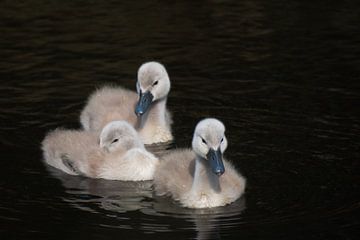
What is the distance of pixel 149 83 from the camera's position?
11.8 m

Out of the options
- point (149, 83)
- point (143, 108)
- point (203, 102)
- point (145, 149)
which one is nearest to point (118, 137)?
point (145, 149)

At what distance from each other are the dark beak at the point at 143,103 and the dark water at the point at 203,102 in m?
0.52

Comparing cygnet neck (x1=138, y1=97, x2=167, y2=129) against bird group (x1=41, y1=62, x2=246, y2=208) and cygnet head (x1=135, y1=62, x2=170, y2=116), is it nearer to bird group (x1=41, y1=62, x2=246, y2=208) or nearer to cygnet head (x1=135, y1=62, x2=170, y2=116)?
bird group (x1=41, y1=62, x2=246, y2=208)

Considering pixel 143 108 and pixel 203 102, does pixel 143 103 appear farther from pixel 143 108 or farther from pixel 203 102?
pixel 203 102

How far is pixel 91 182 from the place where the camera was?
427 inches

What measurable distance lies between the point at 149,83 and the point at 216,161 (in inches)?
95.9

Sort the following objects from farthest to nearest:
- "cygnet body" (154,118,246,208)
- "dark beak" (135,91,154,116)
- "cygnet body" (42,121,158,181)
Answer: "dark beak" (135,91,154,116) → "cygnet body" (42,121,158,181) → "cygnet body" (154,118,246,208)

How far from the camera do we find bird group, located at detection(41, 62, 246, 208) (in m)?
9.91

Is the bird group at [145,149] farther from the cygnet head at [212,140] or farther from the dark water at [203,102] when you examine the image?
the dark water at [203,102]

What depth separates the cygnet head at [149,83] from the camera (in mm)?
11781

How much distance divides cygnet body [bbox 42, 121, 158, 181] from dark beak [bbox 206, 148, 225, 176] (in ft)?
4.21

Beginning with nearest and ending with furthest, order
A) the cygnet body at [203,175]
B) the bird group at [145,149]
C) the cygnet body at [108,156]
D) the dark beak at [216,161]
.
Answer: the dark beak at [216,161] < the cygnet body at [203,175] < the bird group at [145,149] < the cygnet body at [108,156]

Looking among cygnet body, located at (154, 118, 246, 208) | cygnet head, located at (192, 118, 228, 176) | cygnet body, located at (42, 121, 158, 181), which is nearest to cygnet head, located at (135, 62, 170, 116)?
cygnet body, located at (42, 121, 158, 181)

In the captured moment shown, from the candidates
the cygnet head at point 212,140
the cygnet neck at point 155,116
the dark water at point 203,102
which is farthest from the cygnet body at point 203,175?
the cygnet neck at point 155,116
